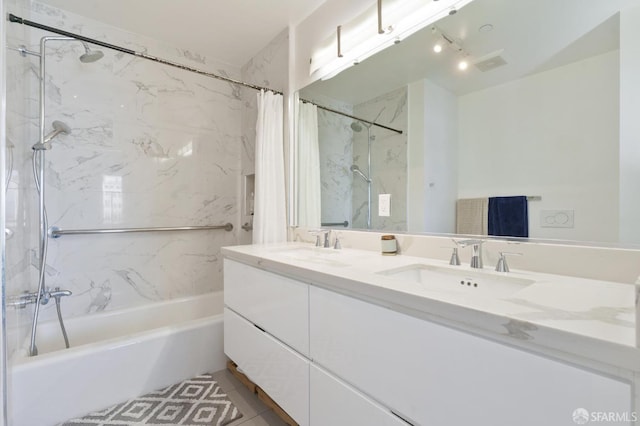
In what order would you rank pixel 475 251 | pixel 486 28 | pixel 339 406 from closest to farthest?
pixel 339 406 → pixel 475 251 → pixel 486 28

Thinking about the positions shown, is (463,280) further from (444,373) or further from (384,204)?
(384,204)

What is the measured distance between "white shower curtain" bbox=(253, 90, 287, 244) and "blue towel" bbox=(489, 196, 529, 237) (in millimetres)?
1271

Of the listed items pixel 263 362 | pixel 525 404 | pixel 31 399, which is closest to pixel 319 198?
pixel 263 362

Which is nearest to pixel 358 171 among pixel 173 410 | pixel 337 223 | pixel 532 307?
pixel 337 223

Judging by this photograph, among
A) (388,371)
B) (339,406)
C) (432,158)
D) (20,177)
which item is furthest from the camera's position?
(20,177)

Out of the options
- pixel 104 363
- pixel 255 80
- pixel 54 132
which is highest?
pixel 255 80

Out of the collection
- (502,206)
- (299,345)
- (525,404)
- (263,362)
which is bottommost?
(263,362)

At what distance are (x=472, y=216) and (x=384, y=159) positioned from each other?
0.55 metres

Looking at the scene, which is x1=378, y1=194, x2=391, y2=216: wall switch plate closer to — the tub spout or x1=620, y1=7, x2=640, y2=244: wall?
x1=620, y1=7, x2=640, y2=244: wall

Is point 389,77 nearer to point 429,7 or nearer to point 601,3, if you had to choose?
point 429,7

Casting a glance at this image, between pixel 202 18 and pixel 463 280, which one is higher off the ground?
pixel 202 18

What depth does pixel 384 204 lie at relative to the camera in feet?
5.07

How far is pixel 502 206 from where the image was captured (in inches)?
43.3

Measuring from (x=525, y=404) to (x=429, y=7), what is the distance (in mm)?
1432
